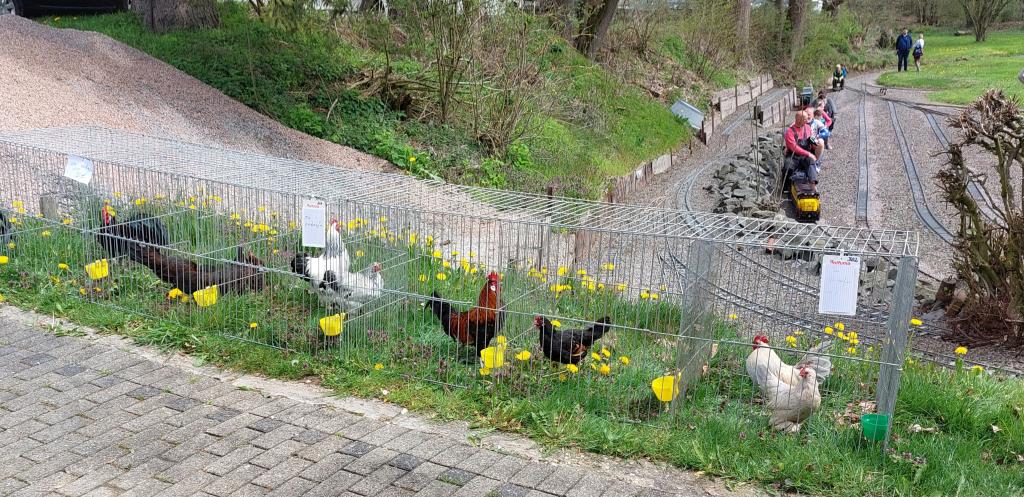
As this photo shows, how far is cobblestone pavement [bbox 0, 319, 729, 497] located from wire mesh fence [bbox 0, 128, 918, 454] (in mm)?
677

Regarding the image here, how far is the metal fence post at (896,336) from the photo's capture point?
4434 mm

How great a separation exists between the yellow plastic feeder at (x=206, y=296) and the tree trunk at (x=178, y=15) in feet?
37.1

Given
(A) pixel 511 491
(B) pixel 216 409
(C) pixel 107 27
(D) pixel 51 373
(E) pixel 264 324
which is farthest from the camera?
(C) pixel 107 27

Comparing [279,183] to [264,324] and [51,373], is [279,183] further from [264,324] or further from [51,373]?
[51,373]

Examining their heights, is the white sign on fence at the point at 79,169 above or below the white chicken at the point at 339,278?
above

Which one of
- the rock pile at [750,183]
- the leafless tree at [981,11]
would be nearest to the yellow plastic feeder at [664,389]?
the rock pile at [750,183]

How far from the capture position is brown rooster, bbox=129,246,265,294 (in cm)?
625

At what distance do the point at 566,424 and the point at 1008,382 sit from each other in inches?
115

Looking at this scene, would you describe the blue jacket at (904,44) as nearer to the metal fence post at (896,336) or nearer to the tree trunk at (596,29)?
the tree trunk at (596,29)

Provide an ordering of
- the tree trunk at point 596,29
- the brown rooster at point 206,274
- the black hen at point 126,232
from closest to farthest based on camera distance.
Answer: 1. the brown rooster at point 206,274
2. the black hen at point 126,232
3. the tree trunk at point 596,29

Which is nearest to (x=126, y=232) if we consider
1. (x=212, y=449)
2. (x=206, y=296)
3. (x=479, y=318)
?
(x=206, y=296)

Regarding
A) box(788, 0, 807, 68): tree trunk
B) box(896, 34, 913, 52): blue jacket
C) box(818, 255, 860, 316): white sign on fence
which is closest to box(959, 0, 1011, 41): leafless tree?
box(896, 34, 913, 52): blue jacket

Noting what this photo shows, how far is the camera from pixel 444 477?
14.3ft

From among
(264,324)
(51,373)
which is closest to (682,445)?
(264,324)
